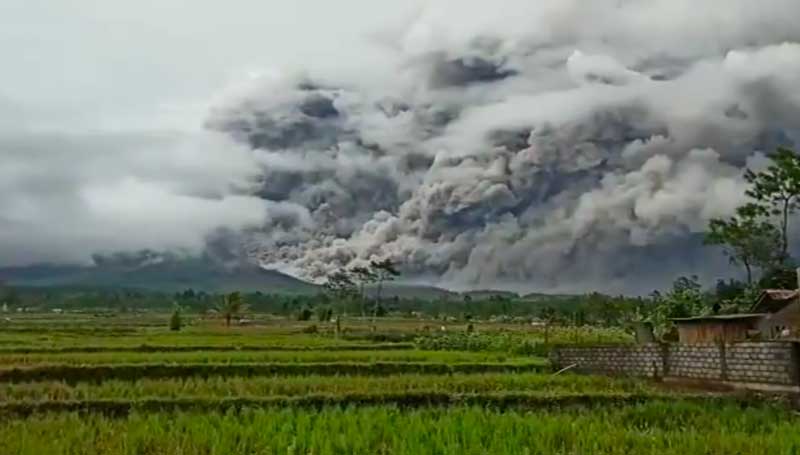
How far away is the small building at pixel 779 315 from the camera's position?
2878 centimetres

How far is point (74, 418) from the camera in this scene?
500 inches

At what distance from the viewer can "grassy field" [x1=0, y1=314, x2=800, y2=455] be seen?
992 centimetres

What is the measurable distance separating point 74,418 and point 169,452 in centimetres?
391

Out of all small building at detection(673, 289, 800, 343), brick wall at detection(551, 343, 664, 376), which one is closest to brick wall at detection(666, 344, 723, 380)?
brick wall at detection(551, 343, 664, 376)

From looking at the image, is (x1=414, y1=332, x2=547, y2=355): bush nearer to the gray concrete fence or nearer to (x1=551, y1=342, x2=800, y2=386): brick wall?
(x1=551, y1=342, x2=800, y2=386): brick wall

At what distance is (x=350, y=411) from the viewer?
1312 cm

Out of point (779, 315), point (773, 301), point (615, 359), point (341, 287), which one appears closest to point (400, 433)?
point (615, 359)

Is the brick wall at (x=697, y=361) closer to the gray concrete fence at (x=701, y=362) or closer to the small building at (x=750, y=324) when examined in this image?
the gray concrete fence at (x=701, y=362)

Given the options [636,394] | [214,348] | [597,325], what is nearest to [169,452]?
[636,394]

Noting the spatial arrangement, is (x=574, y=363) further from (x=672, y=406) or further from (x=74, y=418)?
(x=74, y=418)

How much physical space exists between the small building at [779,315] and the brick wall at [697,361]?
7.14m

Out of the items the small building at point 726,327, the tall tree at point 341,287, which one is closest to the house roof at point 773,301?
the small building at point 726,327

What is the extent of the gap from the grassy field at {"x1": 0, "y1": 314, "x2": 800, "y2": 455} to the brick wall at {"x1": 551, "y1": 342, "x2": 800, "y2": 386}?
1.36 meters

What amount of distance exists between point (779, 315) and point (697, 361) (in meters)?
11.8
